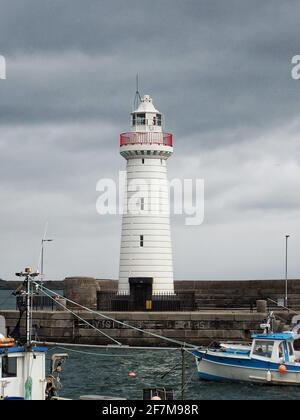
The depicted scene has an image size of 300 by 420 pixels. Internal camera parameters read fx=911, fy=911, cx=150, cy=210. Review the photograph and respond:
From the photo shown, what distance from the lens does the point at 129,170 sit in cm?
5700

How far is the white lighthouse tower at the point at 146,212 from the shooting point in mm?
56312

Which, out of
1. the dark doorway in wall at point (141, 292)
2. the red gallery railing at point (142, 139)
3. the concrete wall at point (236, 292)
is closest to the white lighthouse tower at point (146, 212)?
the red gallery railing at point (142, 139)

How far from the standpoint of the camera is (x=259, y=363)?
129 ft

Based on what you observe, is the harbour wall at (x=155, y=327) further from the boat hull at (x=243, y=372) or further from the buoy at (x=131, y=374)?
the boat hull at (x=243, y=372)

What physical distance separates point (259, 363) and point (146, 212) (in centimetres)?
1883

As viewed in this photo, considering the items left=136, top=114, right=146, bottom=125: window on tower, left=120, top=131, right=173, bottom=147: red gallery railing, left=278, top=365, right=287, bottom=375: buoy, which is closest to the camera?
left=278, top=365, right=287, bottom=375: buoy

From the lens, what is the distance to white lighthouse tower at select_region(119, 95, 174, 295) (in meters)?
56.3

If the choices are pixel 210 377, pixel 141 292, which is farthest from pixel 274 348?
pixel 141 292

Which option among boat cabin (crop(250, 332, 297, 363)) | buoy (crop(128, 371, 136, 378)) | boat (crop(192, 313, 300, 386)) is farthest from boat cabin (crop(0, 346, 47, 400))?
boat cabin (crop(250, 332, 297, 363))

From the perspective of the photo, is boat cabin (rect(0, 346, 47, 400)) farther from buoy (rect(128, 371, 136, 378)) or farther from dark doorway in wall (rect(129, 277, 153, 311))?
dark doorway in wall (rect(129, 277, 153, 311))

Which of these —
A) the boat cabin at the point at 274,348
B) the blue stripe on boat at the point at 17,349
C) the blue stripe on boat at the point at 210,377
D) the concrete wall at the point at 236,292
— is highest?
the concrete wall at the point at 236,292
